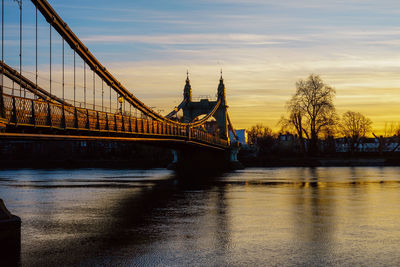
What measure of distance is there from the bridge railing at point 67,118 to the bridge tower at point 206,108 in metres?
42.3

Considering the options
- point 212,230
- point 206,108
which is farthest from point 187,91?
point 212,230

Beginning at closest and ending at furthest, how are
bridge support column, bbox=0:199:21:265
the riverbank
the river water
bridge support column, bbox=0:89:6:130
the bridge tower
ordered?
1. the river water
2. bridge support column, bbox=0:199:21:265
3. bridge support column, bbox=0:89:6:130
4. the riverbank
5. the bridge tower

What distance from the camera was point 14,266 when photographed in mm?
14883

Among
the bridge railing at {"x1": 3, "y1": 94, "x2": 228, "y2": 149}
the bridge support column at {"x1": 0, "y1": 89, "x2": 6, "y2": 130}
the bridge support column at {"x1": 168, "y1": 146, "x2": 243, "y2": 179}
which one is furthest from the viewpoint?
the bridge support column at {"x1": 168, "y1": 146, "x2": 243, "y2": 179}

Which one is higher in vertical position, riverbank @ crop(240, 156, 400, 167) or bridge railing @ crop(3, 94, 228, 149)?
bridge railing @ crop(3, 94, 228, 149)

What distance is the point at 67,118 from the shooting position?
34.1 meters

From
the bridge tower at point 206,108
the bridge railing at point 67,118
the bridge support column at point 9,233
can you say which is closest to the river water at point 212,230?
the bridge support column at point 9,233

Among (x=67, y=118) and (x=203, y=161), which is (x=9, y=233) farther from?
(x=203, y=161)

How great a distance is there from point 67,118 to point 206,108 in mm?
66467

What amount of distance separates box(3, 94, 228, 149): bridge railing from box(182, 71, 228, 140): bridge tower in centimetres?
4235

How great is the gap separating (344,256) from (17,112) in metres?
17.7

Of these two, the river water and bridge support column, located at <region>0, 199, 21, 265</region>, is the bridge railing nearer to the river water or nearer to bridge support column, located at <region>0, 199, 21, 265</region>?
the river water

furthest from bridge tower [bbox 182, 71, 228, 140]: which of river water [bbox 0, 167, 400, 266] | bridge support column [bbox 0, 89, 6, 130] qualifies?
bridge support column [bbox 0, 89, 6, 130]

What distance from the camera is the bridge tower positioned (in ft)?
322
